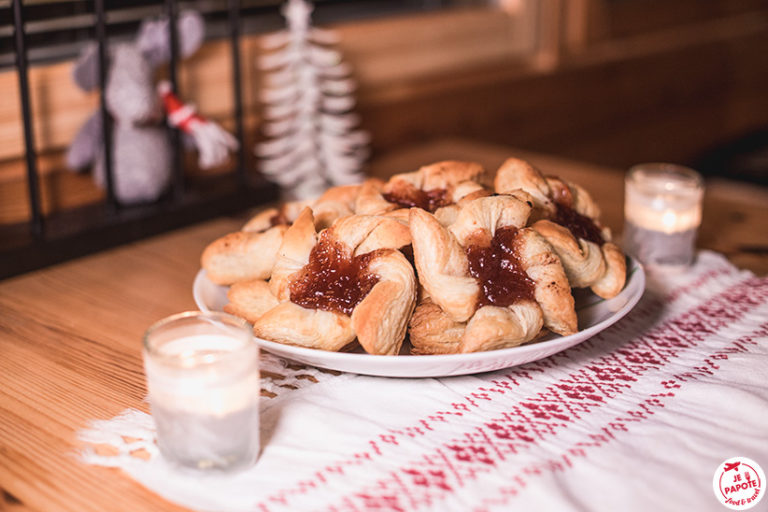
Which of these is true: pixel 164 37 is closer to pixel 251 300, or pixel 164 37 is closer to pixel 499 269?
pixel 251 300

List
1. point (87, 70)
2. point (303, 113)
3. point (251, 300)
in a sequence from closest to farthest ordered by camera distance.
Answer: point (251, 300), point (87, 70), point (303, 113)

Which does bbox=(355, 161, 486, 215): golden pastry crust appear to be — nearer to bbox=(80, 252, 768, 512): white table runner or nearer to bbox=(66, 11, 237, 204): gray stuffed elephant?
bbox=(80, 252, 768, 512): white table runner

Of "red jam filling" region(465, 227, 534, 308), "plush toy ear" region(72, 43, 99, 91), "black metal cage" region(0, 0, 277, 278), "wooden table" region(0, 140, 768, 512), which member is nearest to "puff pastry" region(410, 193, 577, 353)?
"red jam filling" region(465, 227, 534, 308)

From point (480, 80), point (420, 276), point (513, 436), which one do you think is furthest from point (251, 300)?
point (480, 80)

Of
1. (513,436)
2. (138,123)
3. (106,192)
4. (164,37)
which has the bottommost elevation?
(513,436)

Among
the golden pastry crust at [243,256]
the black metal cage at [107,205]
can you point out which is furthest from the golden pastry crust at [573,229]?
the black metal cage at [107,205]

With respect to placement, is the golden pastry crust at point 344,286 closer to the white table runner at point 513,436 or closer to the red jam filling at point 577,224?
the white table runner at point 513,436

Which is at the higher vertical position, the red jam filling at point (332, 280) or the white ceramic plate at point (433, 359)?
the red jam filling at point (332, 280)
